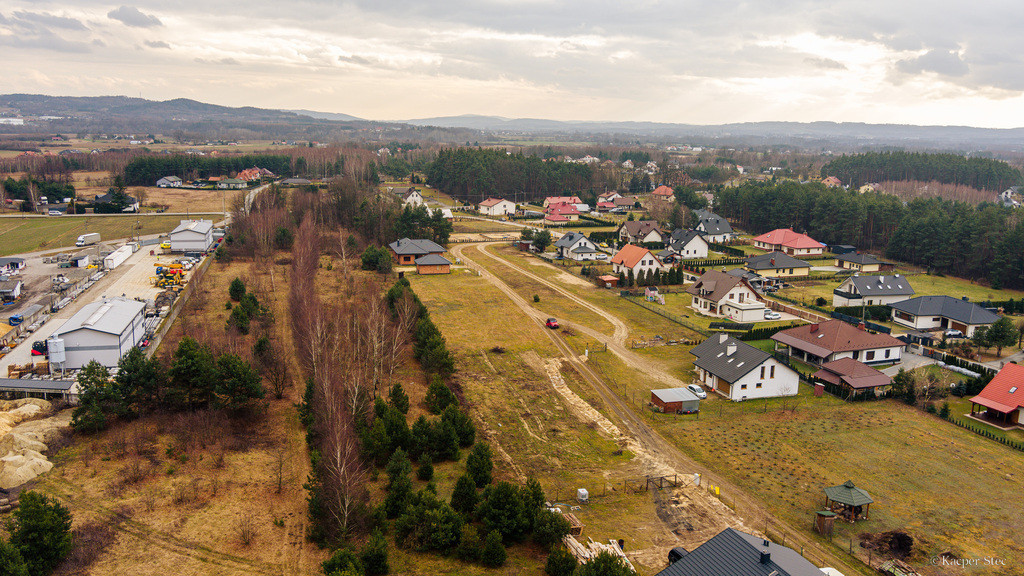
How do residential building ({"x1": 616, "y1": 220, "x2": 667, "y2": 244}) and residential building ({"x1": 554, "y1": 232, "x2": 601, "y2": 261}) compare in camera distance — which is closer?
residential building ({"x1": 554, "y1": 232, "x2": 601, "y2": 261})

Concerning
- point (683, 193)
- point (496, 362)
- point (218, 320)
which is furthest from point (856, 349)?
point (683, 193)

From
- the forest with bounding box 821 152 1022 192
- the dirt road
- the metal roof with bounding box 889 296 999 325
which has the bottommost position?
the dirt road

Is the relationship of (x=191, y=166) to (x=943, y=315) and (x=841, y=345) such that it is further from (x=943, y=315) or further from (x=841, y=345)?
(x=943, y=315)

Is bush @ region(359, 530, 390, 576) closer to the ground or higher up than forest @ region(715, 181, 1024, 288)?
closer to the ground

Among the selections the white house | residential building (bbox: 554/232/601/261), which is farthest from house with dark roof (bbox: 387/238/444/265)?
the white house

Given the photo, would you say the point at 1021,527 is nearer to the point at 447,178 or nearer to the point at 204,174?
the point at 447,178

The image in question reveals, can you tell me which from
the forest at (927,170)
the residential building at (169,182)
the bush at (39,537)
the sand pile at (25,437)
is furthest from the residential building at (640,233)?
the residential building at (169,182)

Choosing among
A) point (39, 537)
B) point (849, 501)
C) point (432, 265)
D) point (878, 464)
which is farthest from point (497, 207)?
point (39, 537)

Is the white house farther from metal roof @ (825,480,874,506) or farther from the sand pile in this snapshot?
metal roof @ (825,480,874,506)
